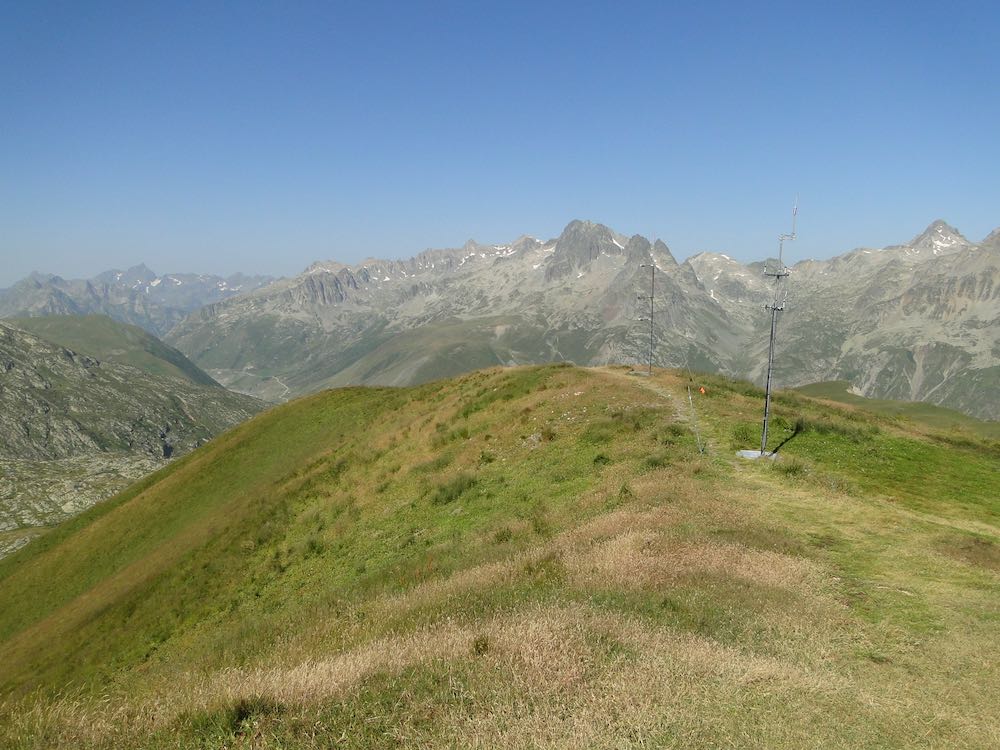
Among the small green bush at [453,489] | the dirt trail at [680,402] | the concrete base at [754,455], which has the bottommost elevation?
the small green bush at [453,489]

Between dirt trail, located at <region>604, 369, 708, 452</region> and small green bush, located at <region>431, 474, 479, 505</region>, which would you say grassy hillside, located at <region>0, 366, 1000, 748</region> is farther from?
dirt trail, located at <region>604, 369, 708, 452</region>

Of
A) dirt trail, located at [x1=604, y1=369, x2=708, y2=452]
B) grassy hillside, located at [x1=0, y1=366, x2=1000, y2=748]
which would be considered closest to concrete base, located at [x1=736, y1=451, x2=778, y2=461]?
grassy hillside, located at [x1=0, y1=366, x2=1000, y2=748]

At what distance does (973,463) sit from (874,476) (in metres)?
8.42

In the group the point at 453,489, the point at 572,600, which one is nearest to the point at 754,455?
the point at 453,489

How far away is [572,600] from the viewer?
470 inches

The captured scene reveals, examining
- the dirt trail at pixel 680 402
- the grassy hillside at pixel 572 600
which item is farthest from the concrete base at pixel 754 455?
the dirt trail at pixel 680 402

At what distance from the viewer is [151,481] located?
67.1 metres

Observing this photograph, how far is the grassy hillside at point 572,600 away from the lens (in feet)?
27.0

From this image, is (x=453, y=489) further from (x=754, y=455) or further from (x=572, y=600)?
(x=572, y=600)

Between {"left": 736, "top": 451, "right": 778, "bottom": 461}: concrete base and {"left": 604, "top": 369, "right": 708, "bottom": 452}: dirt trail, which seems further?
{"left": 604, "top": 369, "right": 708, "bottom": 452}: dirt trail

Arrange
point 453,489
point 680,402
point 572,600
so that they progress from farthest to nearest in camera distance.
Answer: point 680,402 < point 453,489 < point 572,600

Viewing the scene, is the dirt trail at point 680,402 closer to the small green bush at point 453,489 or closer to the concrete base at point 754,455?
the concrete base at point 754,455

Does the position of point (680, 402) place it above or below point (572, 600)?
below

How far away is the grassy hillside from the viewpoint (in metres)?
8.23
